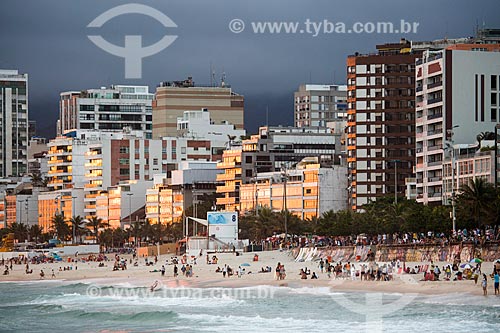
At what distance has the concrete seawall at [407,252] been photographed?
79.8 meters

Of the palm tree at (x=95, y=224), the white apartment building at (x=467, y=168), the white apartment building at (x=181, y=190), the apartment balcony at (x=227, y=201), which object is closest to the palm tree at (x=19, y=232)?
the palm tree at (x=95, y=224)

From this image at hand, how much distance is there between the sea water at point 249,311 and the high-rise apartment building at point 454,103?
40.6 m

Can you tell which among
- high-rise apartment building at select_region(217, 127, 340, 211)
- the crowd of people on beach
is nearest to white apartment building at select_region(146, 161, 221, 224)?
high-rise apartment building at select_region(217, 127, 340, 211)

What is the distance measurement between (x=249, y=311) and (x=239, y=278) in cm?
2095

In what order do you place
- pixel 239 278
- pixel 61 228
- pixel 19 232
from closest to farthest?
1. pixel 239 278
2. pixel 61 228
3. pixel 19 232

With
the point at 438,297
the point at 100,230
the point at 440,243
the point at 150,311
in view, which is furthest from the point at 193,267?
the point at 100,230

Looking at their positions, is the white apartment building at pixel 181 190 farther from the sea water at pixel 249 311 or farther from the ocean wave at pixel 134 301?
the sea water at pixel 249 311

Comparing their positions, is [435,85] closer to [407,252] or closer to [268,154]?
[407,252]

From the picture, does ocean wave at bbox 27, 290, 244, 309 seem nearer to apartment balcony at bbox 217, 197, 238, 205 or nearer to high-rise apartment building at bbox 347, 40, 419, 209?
high-rise apartment building at bbox 347, 40, 419, 209

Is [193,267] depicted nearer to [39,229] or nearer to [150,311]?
[150,311]

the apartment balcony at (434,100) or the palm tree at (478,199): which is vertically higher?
the apartment balcony at (434,100)

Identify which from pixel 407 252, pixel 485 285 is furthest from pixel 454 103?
pixel 485 285

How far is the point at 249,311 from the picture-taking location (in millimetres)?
71000

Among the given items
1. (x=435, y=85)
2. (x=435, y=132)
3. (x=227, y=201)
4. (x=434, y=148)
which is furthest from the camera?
(x=227, y=201)
